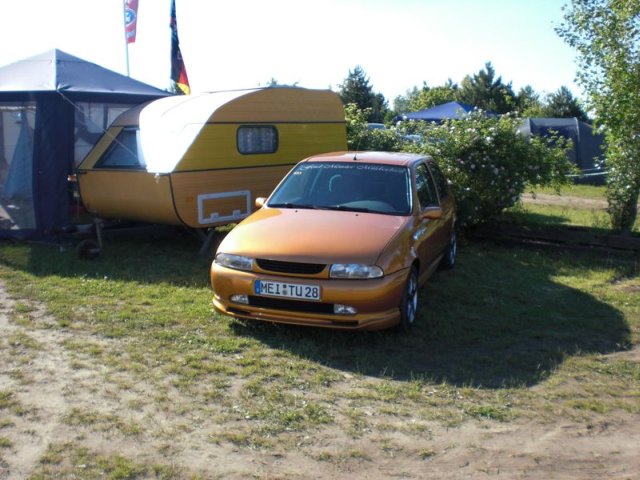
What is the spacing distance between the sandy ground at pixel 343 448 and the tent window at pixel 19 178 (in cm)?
635

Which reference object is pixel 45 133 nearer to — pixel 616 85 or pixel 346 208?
pixel 346 208

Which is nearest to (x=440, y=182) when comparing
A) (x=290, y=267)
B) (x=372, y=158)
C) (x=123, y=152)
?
(x=372, y=158)

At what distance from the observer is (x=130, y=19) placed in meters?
19.9

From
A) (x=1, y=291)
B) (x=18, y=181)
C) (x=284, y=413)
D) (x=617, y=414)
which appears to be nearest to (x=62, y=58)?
(x=18, y=181)

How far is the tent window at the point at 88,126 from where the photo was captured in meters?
10.7

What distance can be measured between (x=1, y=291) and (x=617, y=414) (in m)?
6.39

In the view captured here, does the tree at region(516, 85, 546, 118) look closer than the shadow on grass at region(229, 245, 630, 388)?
No

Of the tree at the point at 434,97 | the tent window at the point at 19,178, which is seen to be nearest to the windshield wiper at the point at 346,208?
the tent window at the point at 19,178

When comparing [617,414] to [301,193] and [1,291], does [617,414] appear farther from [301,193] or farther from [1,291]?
[1,291]

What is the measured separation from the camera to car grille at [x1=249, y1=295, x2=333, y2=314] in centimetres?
582

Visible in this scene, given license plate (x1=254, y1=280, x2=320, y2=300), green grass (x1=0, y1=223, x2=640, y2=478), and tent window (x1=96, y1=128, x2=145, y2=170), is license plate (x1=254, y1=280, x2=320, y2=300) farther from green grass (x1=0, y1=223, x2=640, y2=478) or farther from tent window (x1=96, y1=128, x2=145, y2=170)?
tent window (x1=96, y1=128, x2=145, y2=170)

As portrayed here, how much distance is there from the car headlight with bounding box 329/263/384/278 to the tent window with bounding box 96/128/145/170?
16.1 feet

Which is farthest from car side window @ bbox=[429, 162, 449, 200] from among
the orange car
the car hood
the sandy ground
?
the sandy ground

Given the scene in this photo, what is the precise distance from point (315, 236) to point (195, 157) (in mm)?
3665
